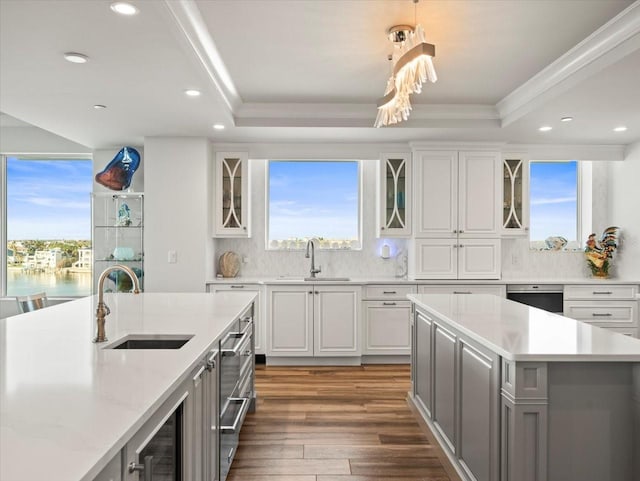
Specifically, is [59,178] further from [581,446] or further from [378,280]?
[581,446]

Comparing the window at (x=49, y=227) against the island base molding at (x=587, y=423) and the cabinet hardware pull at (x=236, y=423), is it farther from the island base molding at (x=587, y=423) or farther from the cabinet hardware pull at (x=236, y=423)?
the island base molding at (x=587, y=423)

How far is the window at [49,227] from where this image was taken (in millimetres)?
5863

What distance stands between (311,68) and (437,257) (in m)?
2.55

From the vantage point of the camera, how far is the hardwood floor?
2.73m

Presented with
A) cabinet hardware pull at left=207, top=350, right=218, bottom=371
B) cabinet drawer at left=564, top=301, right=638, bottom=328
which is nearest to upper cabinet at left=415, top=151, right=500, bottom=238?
cabinet drawer at left=564, top=301, right=638, bottom=328

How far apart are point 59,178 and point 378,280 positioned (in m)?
4.17

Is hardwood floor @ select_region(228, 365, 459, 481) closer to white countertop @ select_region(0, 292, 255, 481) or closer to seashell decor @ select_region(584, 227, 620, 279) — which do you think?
white countertop @ select_region(0, 292, 255, 481)

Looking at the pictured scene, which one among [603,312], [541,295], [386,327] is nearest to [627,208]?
[603,312]

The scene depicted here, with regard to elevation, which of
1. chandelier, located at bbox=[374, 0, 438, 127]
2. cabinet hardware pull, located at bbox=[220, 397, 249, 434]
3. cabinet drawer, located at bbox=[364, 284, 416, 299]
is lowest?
cabinet hardware pull, located at bbox=[220, 397, 249, 434]

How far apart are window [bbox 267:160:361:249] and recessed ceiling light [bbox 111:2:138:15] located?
3470mm

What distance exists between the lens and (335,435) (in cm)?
324

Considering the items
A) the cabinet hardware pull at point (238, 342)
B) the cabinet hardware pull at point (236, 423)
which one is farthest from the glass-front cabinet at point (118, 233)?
the cabinet hardware pull at point (236, 423)

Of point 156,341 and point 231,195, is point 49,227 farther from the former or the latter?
point 156,341

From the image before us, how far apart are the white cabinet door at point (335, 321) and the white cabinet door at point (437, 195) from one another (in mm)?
1076
